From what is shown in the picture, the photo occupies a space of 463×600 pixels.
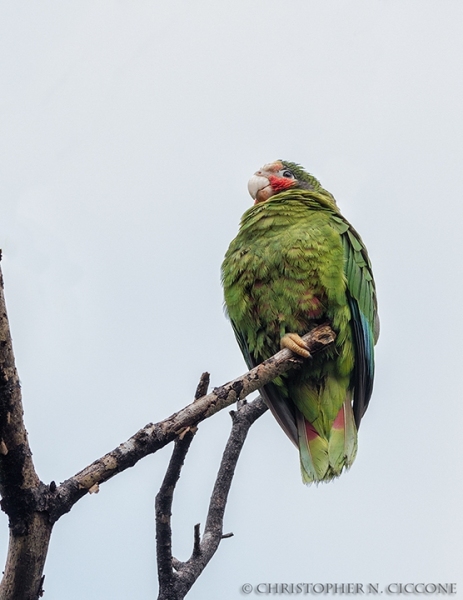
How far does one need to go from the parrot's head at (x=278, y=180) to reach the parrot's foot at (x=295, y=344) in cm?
158

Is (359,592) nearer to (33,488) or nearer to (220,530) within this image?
(220,530)

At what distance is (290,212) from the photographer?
4.95 metres

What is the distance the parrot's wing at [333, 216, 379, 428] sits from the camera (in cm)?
472

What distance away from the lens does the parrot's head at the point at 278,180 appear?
18.6 feet

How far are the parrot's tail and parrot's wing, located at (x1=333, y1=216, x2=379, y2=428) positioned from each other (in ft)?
0.45

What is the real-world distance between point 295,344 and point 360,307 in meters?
0.65

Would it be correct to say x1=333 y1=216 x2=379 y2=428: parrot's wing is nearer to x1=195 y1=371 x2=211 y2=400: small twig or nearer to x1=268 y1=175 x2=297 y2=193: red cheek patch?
x1=268 y1=175 x2=297 y2=193: red cheek patch

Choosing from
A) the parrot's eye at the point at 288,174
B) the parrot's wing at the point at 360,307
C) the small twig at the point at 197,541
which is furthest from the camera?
the parrot's eye at the point at 288,174

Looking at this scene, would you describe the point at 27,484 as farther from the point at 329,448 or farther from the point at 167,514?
the point at 329,448

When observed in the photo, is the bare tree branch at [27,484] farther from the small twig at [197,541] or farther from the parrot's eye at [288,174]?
the parrot's eye at [288,174]

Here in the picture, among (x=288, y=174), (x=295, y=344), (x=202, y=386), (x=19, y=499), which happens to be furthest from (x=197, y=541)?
(x=288, y=174)

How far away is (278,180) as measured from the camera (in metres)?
5.70

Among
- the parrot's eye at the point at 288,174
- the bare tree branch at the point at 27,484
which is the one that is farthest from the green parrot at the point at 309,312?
the bare tree branch at the point at 27,484

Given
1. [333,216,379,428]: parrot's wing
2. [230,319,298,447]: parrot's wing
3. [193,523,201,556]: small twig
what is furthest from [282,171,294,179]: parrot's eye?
[193,523,201,556]: small twig
